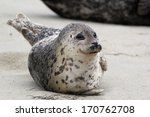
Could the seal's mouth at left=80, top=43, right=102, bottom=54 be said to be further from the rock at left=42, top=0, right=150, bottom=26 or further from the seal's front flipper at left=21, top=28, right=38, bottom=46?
the rock at left=42, top=0, right=150, bottom=26

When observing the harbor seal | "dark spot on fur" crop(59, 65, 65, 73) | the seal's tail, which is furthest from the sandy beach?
the seal's tail

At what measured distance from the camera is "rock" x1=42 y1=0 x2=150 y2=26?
875 centimetres

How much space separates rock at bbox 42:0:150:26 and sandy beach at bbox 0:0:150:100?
24cm

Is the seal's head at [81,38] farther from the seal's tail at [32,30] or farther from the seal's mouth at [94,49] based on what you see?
the seal's tail at [32,30]

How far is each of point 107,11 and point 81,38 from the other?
4.74m

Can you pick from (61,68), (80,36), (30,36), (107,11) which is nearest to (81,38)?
(80,36)

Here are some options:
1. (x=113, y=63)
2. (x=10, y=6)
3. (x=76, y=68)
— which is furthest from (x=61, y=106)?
(x=10, y=6)

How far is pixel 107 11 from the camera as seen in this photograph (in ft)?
29.1

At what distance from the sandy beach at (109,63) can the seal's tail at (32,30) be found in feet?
0.96

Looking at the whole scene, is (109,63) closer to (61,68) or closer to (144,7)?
(61,68)

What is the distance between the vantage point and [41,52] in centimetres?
457

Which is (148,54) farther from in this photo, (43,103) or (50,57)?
(43,103)

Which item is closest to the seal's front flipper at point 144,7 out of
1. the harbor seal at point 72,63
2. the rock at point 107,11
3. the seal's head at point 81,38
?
the rock at point 107,11

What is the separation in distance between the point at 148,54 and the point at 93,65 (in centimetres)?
197
